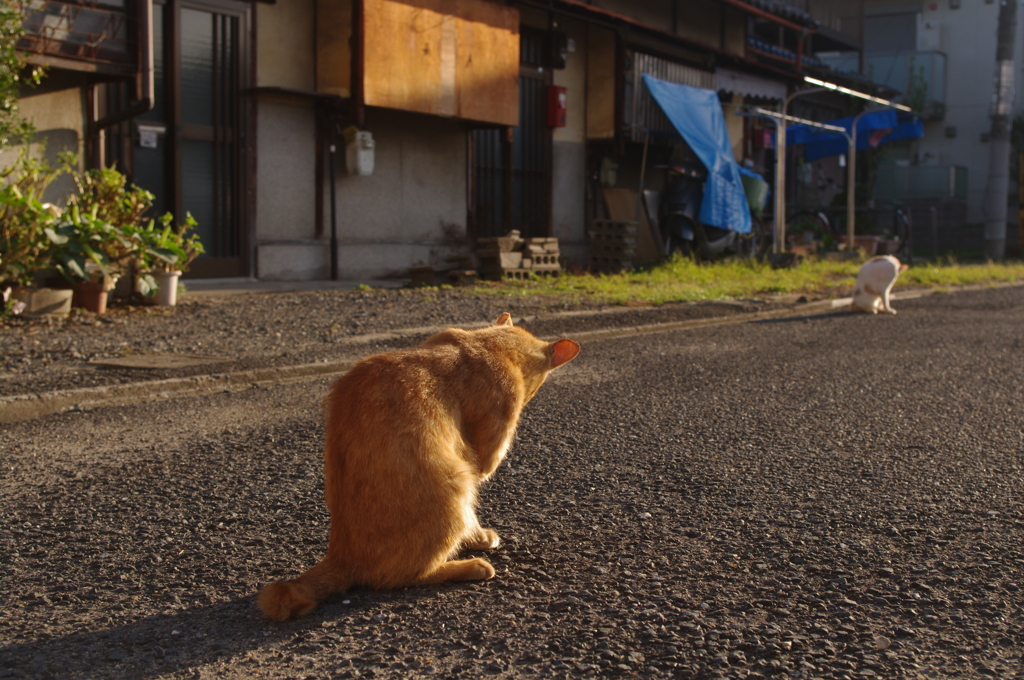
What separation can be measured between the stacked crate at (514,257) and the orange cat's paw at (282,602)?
10665mm

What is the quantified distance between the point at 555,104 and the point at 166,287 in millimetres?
9370

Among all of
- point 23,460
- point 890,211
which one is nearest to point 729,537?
point 23,460

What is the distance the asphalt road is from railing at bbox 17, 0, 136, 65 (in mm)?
5530

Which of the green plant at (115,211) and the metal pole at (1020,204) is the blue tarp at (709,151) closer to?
the green plant at (115,211)

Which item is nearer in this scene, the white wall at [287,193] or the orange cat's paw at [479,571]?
the orange cat's paw at [479,571]

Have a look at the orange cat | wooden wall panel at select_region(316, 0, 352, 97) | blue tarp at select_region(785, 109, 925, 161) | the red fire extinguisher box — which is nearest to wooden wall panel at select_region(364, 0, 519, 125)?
wooden wall panel at select_region(316, 0, 352, 97)

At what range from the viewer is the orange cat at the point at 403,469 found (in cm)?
259

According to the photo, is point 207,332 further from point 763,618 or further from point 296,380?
point 763,618

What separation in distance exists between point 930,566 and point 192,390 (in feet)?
15.7

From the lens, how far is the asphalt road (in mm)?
2414

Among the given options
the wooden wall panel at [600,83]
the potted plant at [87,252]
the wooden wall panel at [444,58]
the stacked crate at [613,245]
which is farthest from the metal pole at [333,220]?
the wooden wall panel at [600,83]

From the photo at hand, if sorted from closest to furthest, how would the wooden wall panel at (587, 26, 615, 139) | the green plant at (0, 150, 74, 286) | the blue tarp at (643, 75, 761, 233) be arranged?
1. the green plant at (0, 150, 74, 286)
2. the blue tarp at (643, 75, 761, 233)
3. the wooden wall panel at (587, 26, 615, 139)

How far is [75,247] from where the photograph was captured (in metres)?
8.63

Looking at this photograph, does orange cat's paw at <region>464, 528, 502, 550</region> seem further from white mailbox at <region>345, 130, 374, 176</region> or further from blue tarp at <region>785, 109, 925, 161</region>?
blue tarp at <region>785, 109, 925, 161</region>
